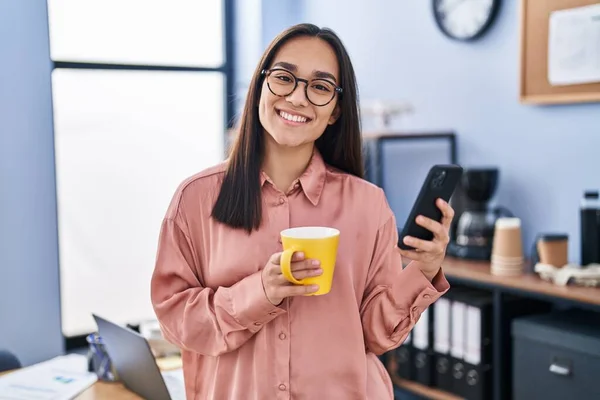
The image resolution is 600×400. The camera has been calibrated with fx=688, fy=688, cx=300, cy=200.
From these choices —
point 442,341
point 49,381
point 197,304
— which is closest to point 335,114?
point 197,304

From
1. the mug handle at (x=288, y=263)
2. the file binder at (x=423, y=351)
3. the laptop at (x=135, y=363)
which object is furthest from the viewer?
the file binder at (x=423, y=351)

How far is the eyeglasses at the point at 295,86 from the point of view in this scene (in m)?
1.28

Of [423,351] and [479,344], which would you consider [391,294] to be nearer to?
[479,344]

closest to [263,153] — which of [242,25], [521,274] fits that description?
[521,274]

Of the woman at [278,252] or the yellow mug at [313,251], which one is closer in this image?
the yellow mug at [313,251]

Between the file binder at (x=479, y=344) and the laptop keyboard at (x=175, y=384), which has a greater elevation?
the laptop keyboard at (x=175, y=384)

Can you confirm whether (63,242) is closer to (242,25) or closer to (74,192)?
(74,192)

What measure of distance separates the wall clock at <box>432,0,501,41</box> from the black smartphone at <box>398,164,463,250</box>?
1.85 meters

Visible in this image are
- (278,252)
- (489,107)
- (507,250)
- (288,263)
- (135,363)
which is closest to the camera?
(288,263)

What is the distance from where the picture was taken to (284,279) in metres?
1.12

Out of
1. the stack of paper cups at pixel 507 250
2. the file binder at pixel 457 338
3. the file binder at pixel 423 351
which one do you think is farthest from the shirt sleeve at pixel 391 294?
the file binder at pixel 423 351

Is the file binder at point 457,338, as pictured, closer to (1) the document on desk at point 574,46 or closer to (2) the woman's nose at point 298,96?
(1) the document on desk at point 574,46

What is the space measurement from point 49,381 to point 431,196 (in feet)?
3.64

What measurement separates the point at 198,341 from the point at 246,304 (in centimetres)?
15
